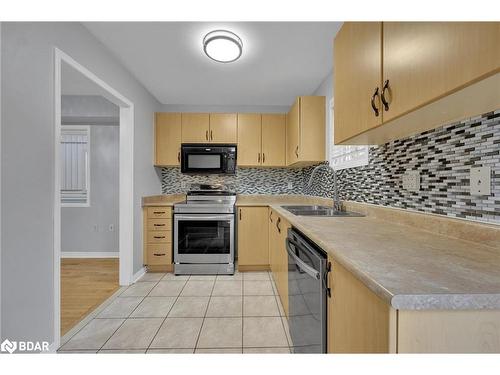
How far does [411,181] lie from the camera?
49.8 inches

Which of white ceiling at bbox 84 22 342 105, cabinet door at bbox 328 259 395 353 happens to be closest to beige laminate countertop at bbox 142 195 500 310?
cabinet door at bbox 328 259 395 353

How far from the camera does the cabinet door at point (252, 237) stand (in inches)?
113

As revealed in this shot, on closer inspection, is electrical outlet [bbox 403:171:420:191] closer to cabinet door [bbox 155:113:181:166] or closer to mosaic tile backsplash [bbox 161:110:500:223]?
mosaic tile backsplash [bbox 161:110:500:223]

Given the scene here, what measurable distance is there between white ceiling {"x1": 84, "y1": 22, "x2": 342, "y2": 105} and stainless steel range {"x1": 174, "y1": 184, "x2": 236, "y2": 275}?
1.45m

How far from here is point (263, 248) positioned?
9.42ft

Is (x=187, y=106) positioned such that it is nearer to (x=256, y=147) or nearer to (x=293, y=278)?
(x=256, y=147)

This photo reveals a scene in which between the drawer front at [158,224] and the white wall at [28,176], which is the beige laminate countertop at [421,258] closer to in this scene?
the white wall at [28,176]

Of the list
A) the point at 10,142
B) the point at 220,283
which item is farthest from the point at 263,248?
the point at 10,142

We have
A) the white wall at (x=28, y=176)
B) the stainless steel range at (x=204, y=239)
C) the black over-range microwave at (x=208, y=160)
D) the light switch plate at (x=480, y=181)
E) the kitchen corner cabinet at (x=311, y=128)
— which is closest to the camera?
the light switch plate at (x=480, y=181)

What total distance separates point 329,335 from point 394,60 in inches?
43.0

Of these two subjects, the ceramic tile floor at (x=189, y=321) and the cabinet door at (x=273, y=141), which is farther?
the cabinet door at (x=273, y=141)

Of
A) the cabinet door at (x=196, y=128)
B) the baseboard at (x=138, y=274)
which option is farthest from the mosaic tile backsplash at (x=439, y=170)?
the baseboard at (x=138, y=274)

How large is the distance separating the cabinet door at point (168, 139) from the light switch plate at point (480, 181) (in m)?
2.98

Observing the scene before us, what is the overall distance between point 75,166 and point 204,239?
240 cm
